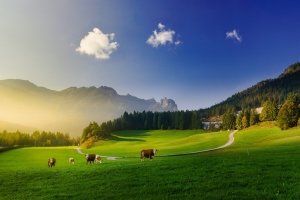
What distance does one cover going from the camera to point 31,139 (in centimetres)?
16188

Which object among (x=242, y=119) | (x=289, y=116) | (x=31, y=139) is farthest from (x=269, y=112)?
(x=31, y=139)

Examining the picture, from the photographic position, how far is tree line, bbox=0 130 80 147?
144m

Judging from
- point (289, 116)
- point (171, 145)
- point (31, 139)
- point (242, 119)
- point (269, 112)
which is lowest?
point (171, 145)

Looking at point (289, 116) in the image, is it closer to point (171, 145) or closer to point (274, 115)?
point (274, 115)

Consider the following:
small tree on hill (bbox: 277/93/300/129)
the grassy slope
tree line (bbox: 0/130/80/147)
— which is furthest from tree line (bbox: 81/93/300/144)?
tree line (bbox: 0/130/80/147)

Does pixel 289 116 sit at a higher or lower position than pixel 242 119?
higher

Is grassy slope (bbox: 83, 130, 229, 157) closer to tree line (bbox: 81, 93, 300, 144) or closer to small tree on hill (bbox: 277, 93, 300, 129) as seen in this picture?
tree line (bbox: 81, 93, 300, 144)

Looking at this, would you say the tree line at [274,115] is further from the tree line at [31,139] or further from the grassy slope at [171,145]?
the tree line at [31,139]

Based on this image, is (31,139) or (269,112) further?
(31,139)

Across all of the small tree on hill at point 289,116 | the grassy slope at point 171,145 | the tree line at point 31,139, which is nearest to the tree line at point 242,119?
the small tree on hill at point 289,116

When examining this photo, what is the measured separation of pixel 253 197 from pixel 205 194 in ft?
9.51

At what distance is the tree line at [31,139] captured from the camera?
474ft

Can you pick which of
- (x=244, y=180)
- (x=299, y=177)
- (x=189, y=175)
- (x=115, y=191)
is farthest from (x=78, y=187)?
(x=299, y=177)

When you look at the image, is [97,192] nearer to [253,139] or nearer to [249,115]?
[253,139]
